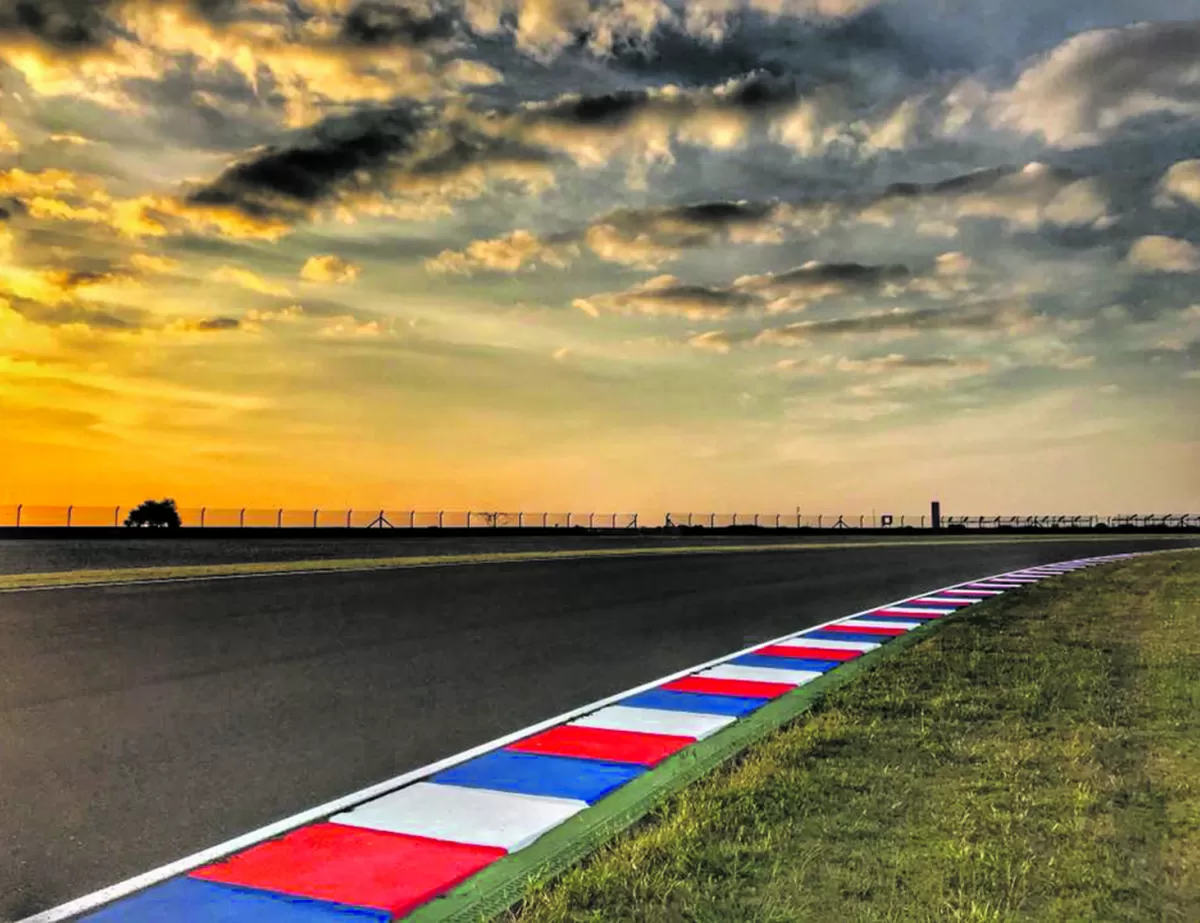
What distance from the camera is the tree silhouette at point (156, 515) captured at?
55.9 metres

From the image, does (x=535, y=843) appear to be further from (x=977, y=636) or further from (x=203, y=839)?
(x=977, y=636)

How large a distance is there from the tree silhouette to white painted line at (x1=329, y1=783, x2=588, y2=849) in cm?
5415

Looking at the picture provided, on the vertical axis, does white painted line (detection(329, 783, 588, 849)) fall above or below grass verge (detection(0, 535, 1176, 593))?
below

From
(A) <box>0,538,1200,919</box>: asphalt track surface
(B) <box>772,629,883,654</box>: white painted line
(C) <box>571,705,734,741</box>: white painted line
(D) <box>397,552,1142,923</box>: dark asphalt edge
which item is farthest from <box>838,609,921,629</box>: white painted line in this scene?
(C) <box>571,705,734,741</box>: white painted line

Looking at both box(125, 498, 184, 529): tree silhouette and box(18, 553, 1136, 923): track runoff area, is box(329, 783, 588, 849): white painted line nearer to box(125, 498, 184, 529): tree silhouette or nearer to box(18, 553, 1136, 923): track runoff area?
box(18, 553, 1136, 923): track runoff area

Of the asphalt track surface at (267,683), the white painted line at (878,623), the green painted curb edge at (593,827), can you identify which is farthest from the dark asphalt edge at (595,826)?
the white painted line at (878,623)

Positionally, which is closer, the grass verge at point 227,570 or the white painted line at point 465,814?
the white painted line at point 465,814

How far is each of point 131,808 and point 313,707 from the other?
2.32 metres

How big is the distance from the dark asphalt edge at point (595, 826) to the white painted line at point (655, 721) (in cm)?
11

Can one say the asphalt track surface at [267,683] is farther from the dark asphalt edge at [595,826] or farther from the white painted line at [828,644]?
the dark asphalt edge at [595,826]

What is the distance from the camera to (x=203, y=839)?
4.50m

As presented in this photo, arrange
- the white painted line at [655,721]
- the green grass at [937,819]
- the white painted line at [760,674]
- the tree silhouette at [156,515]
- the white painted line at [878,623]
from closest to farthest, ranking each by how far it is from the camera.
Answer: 1. the green grass at [937,819]
2. the white painted line at [655,721]
3. the white painted line at [760,674]
4. the white painted line at [878,623]
5. the tree silhouette at [156,515]

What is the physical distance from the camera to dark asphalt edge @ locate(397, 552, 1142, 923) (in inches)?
150

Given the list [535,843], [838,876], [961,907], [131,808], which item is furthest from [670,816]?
[131,808]
